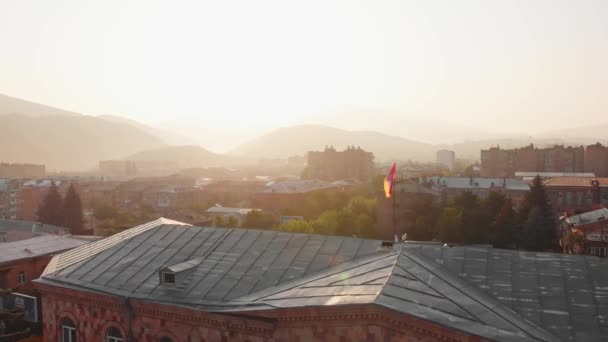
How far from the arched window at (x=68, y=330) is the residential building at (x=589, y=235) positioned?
37190mm

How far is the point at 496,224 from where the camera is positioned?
53.7m

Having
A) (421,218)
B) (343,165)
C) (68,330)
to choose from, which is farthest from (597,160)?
(68,330)

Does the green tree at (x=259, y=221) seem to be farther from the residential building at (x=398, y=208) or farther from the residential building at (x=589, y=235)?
the residential building at (x=589, y=235)

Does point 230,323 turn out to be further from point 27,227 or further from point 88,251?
point 27,227

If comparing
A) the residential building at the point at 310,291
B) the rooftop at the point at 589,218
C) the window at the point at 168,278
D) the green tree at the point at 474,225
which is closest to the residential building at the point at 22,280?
the residential building at the point at 310,291

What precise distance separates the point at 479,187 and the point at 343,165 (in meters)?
55.3

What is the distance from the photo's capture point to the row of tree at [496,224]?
51906 millimetres

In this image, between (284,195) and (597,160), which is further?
(597,160)

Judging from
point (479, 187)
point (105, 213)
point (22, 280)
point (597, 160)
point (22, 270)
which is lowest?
point (105, 213)

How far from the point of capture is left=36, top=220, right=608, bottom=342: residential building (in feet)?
40.9

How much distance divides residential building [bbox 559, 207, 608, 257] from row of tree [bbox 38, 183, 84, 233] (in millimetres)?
65370

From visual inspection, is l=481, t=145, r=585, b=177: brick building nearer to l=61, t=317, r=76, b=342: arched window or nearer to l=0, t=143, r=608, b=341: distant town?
l=0, t=143, r=608, b=341: distant town

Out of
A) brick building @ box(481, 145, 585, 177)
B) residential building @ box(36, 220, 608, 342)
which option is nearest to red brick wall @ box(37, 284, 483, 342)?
residential building @ box(36, 220, 608, 342)

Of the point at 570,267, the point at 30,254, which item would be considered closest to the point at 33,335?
the point at 30,254
